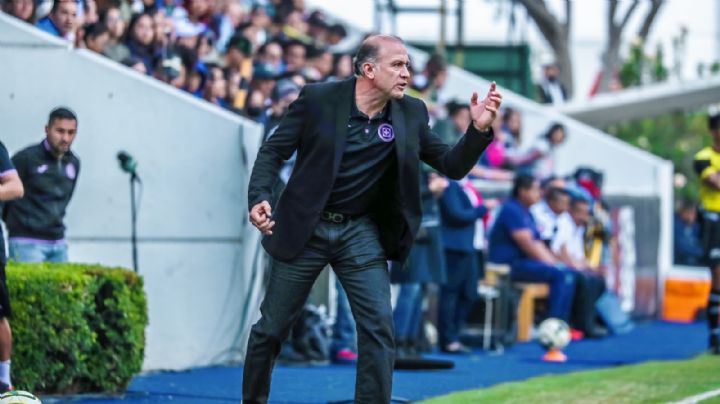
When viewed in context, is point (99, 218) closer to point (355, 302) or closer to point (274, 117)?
point (274, 117)

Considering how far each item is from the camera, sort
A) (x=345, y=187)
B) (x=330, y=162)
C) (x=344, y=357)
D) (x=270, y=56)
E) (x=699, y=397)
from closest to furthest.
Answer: (x=330, y=162) < (x=345, y=187) < (x=699, y=397) < (x=344, y=357) < (x=270, y=56)

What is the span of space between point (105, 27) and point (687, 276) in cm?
1134

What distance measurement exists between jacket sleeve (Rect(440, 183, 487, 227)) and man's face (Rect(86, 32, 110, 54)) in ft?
12.0

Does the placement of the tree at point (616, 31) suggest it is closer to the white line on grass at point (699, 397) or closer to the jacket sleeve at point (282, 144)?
the white line on grass at point (699, 397)

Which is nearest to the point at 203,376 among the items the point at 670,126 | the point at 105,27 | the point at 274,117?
the point at 274,117

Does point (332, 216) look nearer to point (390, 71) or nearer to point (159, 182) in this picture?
point (390, 71)

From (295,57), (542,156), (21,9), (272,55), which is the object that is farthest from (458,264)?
(542,156)

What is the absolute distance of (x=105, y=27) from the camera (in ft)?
51.8

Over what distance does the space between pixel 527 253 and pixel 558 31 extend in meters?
18.9

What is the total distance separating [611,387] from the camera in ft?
41.1

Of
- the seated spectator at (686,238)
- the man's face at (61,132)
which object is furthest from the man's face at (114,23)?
the seated spectator at (686,238)

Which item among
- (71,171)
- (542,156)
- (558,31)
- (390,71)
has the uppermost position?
(558,31)

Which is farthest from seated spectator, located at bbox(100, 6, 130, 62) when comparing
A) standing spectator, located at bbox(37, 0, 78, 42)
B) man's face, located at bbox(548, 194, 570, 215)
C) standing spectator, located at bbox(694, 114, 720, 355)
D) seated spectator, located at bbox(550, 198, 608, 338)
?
seated spectator, located at bbox(550, 198, 608, 338)

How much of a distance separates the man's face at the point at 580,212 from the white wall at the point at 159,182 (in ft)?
21.9
